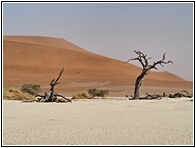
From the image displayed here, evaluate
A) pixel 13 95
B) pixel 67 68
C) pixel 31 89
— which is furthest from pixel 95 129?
pixel 67 68

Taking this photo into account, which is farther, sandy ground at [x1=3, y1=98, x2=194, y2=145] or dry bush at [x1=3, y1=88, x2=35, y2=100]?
dry bush at [x1=3, y1=88, x2=35, y2=100]

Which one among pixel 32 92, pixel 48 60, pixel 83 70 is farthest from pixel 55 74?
pixel 32 92

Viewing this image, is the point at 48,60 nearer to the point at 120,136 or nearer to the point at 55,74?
the point at 55,74

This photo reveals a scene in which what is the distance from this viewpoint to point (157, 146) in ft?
26.6

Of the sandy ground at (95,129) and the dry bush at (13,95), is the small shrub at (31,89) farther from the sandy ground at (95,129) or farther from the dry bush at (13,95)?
the sandy ground at (95,129)

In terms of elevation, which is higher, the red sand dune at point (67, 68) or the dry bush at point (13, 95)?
the red sand dune at point (67, 68)

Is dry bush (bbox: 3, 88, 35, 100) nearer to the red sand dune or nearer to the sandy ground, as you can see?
the sandy ground

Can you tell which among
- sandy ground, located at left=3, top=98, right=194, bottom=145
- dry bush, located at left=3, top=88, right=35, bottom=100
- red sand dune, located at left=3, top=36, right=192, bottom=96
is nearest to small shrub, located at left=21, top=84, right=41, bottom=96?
dry bush, located at left=3, top=88, right=35, bottom=100

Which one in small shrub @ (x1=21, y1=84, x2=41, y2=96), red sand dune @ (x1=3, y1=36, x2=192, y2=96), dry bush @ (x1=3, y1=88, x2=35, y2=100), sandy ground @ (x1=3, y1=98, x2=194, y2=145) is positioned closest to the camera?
sandy ground @ (x1=3, y1=98, x2=194, y2=145)

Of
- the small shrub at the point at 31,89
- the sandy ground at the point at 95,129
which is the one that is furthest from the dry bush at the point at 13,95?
the sandy ground at the point at 95,129

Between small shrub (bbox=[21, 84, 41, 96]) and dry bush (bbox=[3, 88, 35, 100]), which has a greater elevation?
small shrub (bbox=[21, 84, 41, 96])

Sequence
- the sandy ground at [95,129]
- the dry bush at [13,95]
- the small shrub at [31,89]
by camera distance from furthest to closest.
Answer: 1. the small shrub at [31,89]
2. the dry bush at [13,95]
3. the sandy ground at [95,129]

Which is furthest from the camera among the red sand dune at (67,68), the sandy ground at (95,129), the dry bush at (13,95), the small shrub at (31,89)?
the red sand dune at (67,68)

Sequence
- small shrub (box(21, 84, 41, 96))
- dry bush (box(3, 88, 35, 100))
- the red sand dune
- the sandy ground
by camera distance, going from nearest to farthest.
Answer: the sandy ground
dry bush (box(3, 88, 35, 100))
small shrub (box(21, 84, 41, 96))
the red sand dune
